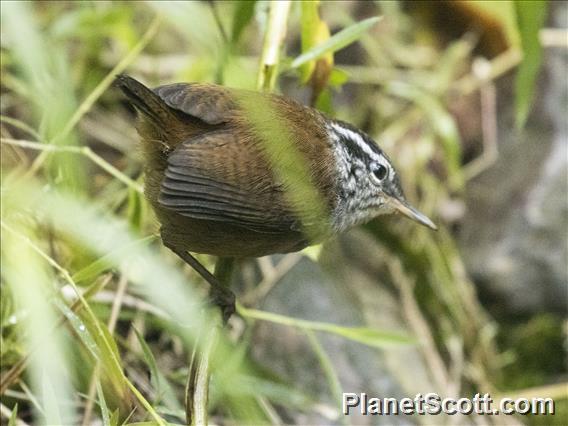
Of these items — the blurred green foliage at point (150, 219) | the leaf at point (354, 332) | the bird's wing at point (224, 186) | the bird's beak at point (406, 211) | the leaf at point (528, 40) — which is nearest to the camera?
the blurred green foliage at point (150, 219)

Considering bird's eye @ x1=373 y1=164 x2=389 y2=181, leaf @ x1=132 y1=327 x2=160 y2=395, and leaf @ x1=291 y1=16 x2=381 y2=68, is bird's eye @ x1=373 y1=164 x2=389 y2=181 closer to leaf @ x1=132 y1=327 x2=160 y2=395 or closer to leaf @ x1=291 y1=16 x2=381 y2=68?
leaf @ x1=291 y1=16 x2=381 y2=68

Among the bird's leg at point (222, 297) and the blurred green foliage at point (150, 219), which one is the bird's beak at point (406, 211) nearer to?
the blurred green foliage at point (150, 219)

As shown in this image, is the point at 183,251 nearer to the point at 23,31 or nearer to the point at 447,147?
the point at 23,31

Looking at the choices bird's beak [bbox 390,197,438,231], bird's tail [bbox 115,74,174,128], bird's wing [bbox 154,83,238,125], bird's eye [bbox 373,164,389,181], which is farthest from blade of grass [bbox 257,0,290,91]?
bird's beak [bbox 390,197,438,231]

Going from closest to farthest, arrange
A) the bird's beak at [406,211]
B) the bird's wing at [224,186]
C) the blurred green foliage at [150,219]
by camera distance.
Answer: the blurred green foliage at [150,219], the bird's wing at [224,186], the bird's beak at [406,211]

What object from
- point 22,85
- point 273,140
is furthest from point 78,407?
point 22,85

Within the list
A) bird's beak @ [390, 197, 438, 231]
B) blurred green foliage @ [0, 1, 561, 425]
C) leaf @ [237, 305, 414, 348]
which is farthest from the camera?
bird's beak @ [390, 197, 438, 231]

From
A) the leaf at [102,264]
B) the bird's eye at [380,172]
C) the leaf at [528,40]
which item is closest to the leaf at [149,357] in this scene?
the leaf at [102,264]
